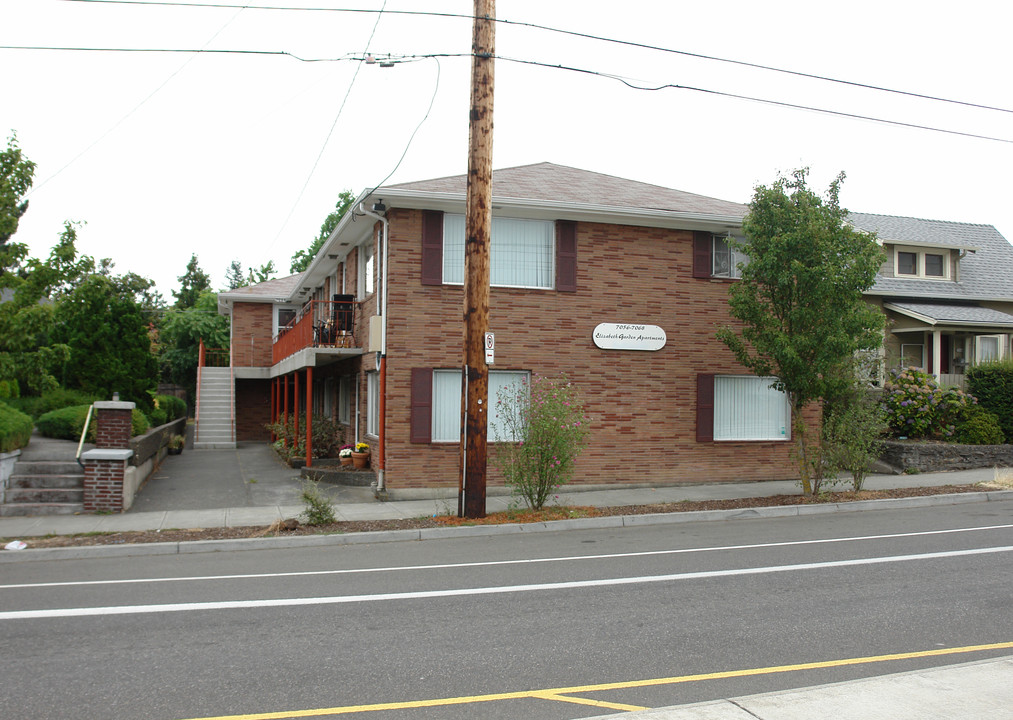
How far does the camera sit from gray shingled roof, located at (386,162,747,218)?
15.7m

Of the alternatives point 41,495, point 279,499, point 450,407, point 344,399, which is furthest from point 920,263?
point 41,495

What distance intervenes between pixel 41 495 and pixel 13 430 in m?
1.27

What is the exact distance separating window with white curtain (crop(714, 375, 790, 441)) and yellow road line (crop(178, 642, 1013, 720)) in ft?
36.9

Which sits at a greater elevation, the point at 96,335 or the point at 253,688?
the point at 96,335

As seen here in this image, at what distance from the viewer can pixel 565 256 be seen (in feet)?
52.6

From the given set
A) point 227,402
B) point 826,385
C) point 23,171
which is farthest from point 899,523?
point 227,402

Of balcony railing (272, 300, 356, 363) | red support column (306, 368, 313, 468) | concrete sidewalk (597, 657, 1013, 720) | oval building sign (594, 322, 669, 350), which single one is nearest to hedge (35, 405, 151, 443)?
red support column (306, 368, 313, 468)

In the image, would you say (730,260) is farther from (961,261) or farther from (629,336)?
(961,261)

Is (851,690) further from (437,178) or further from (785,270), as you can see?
(437,178)

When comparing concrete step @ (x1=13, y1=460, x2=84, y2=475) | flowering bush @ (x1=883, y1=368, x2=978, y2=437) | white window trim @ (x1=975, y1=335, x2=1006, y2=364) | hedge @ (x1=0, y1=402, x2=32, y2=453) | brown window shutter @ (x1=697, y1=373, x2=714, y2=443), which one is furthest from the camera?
white window trim @ (x1=975, y1=335, x2=1006, y2=364)

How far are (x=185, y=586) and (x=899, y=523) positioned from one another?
388 inches

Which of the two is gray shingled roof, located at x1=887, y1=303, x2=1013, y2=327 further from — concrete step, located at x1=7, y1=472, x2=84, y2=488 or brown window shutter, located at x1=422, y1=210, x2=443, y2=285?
concrete step, located at x1=7, y1=472, x2=84, y2=488

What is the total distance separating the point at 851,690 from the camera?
493cm

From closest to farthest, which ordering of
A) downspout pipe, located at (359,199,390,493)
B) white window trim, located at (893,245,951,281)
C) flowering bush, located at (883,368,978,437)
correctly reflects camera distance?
downspout pipe, located at (359,199,390,493), flowering bush, located at (883,368,978,437), white window trim, located at (893,245,951,281)
